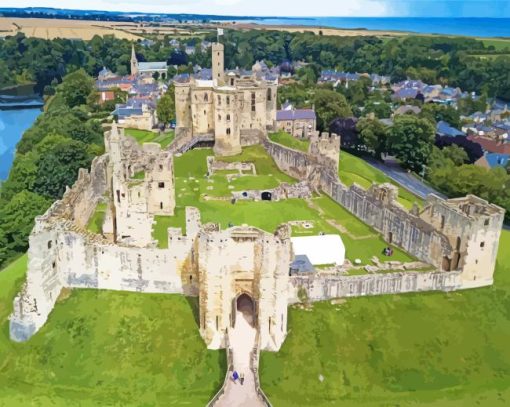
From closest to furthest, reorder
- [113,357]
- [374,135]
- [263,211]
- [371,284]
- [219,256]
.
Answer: [219,256]
[113,357]
[371,284]
[263,211]
[374,135]

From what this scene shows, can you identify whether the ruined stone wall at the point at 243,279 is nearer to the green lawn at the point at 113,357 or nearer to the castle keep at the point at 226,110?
the green lawn at the point at 113,357

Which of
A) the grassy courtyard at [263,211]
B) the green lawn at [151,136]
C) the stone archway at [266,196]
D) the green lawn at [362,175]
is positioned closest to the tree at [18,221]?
the grassy courtyard at [263,211]

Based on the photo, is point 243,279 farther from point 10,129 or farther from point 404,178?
point 10,129

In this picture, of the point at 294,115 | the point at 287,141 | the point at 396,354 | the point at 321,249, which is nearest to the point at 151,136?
the point at 287,141

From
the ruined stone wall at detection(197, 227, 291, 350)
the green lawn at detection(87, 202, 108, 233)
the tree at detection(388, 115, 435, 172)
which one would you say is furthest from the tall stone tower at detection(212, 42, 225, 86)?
the ruined stone wall at detection(197, 227, 291, 350)

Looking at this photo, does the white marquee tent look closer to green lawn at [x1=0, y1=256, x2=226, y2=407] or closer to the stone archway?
green lawn at [x1=0, y1=256, x2=226, y2=407]

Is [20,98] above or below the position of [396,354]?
above
